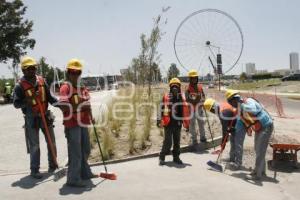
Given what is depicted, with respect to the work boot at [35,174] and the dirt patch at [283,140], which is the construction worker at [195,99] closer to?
the dirt patch at [283,140]

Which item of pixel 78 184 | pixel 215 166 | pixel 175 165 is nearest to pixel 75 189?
pixel 78 184

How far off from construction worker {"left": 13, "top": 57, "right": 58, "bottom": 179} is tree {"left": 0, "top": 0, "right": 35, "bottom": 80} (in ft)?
121

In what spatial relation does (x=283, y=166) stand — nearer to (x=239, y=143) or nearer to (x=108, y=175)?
→ (x=239, y=143)

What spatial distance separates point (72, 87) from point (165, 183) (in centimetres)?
219

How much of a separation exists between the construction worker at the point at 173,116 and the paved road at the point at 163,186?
0.47m

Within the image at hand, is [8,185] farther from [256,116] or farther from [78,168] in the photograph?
[256,116]

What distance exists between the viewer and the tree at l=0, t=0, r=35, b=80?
4319 centimetres

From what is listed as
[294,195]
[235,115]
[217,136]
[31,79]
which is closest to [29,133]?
[31,79]

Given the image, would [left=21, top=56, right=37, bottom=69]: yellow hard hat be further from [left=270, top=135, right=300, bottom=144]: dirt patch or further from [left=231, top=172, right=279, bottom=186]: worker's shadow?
[left=270, top=135, right=300, bottom=144]: dirt patch

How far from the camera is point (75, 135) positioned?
7.29m

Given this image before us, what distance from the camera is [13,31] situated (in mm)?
43688

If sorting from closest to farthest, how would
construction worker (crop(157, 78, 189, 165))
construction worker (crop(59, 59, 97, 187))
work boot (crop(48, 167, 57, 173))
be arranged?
construction worker (crop(59, 59, 97, 187))
work boot (crop(48, 167, 57, 173))
construction worker (crop(157, 78, 189, 165))

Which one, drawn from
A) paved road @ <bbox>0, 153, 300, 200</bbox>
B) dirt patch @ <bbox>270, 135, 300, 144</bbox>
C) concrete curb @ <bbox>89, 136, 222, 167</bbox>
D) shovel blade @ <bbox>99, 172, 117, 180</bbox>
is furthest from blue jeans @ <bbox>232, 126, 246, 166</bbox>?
dirt patch @ <bbox>270, 135, 300, 144</bbox>

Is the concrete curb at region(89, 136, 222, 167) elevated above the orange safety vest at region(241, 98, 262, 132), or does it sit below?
below
